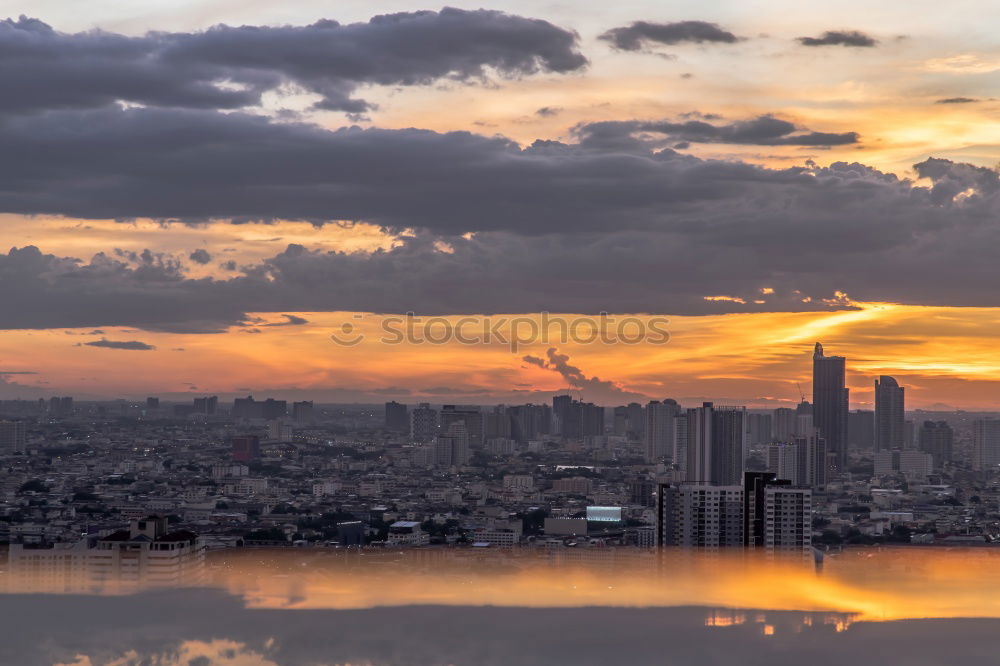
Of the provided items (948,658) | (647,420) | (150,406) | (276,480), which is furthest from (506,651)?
(150,406)

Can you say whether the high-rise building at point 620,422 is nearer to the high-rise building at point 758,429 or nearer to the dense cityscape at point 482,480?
the dense cityscape at point 482,480

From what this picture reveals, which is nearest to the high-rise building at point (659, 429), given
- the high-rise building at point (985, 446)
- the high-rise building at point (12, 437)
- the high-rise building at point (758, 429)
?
the high-rise building at point (758, 429)

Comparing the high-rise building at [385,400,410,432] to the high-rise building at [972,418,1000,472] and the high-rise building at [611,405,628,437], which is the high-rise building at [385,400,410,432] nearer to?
the high-rise building at [611,405,628,437]

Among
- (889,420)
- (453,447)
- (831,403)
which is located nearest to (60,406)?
(453,447)

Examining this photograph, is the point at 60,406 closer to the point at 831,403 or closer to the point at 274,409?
the point at 274,409


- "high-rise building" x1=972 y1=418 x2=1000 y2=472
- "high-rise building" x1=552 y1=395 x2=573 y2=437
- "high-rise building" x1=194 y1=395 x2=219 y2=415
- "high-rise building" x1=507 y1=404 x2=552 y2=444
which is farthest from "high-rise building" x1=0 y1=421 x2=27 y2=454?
"high-rise building" x1=972 y1=418 x2=1000 y2=472

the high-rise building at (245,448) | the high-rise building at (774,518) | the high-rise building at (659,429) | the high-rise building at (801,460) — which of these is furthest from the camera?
the high-rise building at (245,448)

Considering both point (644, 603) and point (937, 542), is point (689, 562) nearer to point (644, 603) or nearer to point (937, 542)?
point (644, 603)
